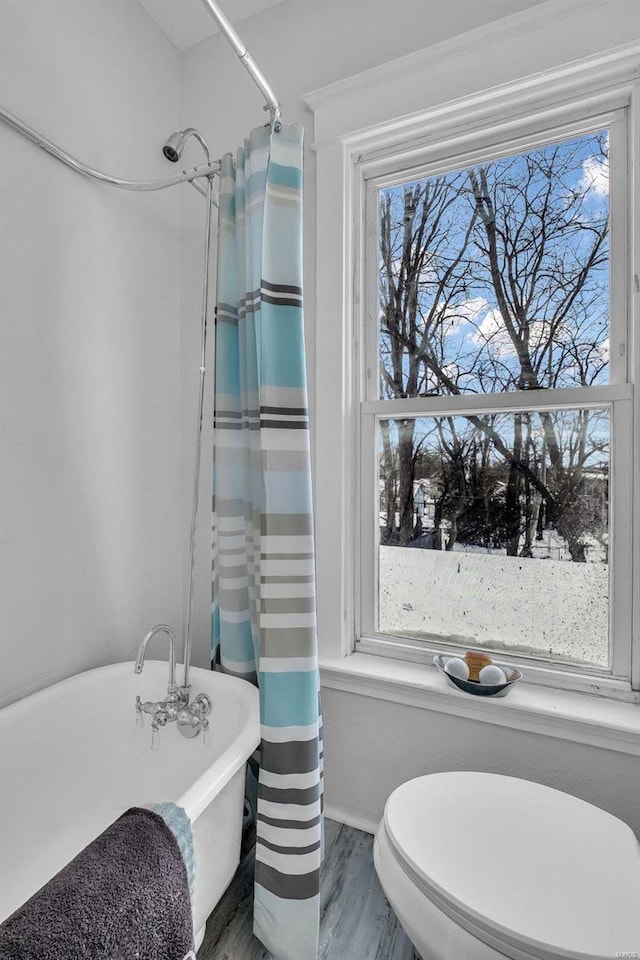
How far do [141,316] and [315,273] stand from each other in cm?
62

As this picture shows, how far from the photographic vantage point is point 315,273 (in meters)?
1.56

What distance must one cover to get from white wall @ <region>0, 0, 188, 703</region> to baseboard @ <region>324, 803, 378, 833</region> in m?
0.83

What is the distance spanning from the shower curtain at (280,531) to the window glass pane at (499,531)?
44cm

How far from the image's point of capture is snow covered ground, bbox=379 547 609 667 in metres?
1.30

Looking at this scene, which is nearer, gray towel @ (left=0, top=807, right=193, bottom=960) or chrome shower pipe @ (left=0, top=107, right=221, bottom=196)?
gray towel @ (left=0, top=807, right=193, bottom=960)

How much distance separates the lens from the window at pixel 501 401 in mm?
1286

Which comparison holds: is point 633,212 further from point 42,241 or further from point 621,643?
point 42,241

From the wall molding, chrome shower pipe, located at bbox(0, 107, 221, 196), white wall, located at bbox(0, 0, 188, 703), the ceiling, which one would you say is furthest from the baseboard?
the ceiling

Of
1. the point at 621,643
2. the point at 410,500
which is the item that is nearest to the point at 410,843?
the point at 621,643

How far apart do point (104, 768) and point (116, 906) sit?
0.75m

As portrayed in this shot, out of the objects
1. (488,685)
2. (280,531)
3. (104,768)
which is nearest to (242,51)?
(280,531)

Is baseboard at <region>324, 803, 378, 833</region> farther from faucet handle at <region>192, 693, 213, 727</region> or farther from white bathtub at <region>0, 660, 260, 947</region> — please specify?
faucet handle at <region>192, 693, 213, 727</region>

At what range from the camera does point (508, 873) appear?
0.83 meters

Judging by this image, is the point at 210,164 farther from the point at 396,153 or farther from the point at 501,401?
the point at 501,401
